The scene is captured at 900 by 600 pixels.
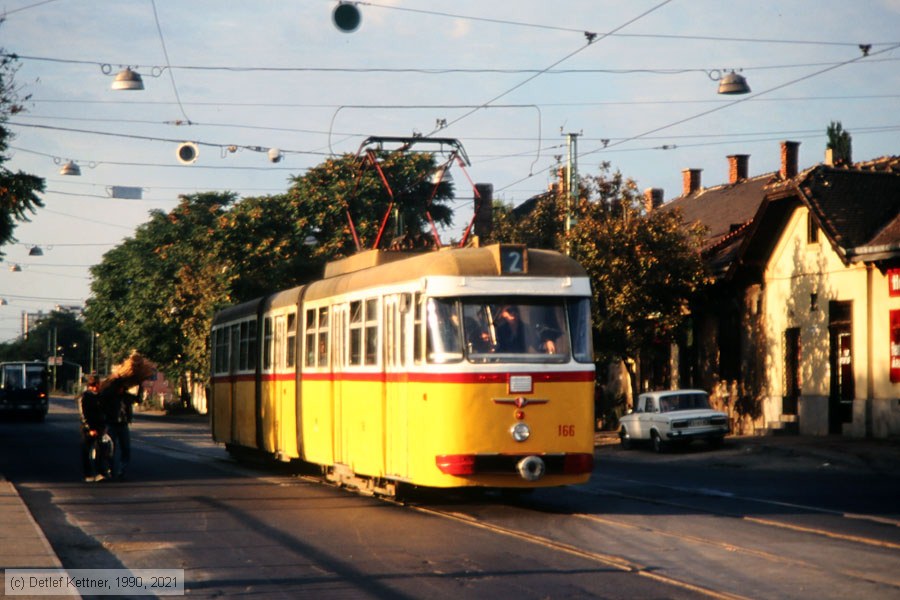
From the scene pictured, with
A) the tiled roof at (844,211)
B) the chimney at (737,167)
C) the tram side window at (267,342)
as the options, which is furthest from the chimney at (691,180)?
the tram side window at (267,342)

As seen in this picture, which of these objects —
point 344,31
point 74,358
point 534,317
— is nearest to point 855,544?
point 534,317

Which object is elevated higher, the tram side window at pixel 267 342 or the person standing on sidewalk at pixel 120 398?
the tram side window at pixel 267 342

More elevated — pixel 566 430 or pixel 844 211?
pixel 844 211

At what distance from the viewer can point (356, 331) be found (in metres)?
18.8

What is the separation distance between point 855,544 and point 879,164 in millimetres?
31806

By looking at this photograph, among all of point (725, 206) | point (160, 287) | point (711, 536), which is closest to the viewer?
point (711, 536)

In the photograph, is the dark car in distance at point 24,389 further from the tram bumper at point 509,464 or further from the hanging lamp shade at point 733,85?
the tram bumper at point 509,464

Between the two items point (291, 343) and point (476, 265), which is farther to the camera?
point (291, 343)

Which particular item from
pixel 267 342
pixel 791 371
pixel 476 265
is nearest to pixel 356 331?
pixel 476 265

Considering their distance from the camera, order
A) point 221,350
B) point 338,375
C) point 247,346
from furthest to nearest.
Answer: point 221,350 → point 247,346 → point 338,375

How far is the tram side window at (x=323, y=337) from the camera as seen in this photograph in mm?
20359

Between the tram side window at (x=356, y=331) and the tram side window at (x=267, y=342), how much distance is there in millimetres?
5350

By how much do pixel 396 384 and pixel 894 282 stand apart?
18224 millimetres

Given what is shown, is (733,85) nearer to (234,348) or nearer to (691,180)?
(234,348)
